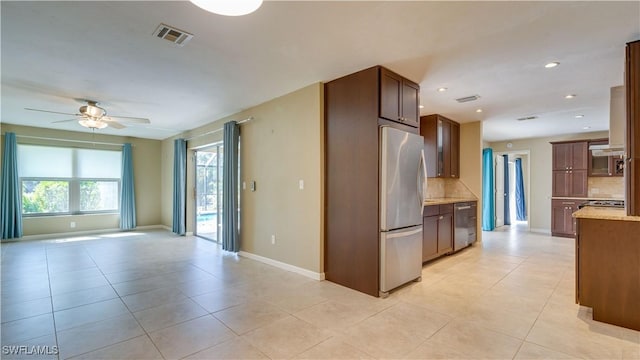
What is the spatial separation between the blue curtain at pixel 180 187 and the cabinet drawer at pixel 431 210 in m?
5.51

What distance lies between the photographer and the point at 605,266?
8.41 feet

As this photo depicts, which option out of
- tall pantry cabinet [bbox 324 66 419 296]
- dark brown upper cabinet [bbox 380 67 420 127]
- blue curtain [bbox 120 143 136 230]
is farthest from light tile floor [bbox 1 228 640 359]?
blue curtain [bbox 120 143 136 230]

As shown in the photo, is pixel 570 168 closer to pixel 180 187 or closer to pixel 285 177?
pixel 285 177

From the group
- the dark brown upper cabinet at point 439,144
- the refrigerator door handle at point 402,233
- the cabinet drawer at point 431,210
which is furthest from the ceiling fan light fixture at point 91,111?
the dark brown upper cabinet at point 439,144

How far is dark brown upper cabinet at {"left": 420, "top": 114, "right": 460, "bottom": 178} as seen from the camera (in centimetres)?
548

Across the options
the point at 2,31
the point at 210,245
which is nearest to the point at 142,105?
the point at 2,31

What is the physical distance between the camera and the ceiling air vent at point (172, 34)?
8.06ft

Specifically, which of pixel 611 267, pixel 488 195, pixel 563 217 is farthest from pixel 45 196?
pixel 563 217

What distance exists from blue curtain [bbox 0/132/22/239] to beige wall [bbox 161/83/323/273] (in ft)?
16.3

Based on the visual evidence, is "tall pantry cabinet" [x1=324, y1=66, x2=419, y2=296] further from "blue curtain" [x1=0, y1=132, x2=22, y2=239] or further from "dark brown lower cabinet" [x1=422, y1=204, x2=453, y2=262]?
"blue curtain" [x1=0, y1=132, x2=22, y2=239]

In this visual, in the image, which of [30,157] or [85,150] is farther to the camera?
[85,150]

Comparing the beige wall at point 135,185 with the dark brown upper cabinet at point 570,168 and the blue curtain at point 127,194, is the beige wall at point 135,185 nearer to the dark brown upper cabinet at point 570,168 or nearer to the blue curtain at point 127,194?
the blue curtain at point 127,194

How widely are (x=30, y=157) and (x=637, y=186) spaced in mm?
10097

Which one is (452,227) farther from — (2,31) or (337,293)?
(2,31)
